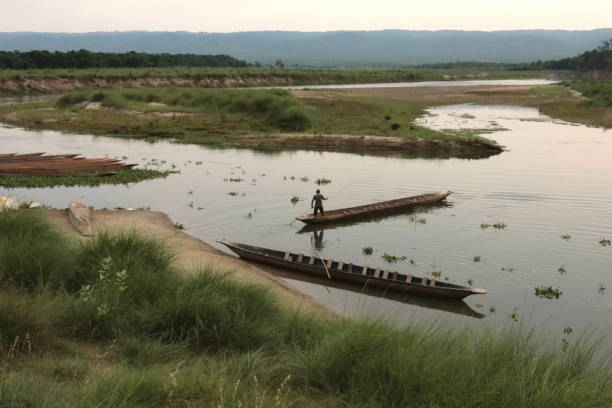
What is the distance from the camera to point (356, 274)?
1647 cm

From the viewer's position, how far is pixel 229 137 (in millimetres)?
49000

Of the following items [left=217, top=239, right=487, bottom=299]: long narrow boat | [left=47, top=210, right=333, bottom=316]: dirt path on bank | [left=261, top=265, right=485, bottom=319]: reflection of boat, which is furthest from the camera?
[left=217, top=239, right=487, bottom=299]: long narrow boat

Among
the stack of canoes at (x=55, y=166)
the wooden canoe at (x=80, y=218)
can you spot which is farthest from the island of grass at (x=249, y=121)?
the wooden canoe at (x=80, y=218)

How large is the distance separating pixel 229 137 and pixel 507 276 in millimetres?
34986

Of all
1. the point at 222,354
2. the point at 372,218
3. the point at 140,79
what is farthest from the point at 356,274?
the point at 140,79

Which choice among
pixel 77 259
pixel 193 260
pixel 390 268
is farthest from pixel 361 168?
pixel 77 259

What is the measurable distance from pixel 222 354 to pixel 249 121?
4879cm

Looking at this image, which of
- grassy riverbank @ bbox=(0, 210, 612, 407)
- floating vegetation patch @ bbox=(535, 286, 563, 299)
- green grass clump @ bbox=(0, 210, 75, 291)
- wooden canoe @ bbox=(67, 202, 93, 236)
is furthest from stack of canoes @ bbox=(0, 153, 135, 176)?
floating vegetation patch @ bbox=(535, 286, 563, 299)

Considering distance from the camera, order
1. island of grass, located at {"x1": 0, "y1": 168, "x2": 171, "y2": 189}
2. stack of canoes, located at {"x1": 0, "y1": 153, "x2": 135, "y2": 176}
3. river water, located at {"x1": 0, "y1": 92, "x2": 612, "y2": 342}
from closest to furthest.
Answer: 1. river water, located at {"x1": 0, "y1": 92, "x2": 612, "y2": 342}
2. island of grass, located at {"x1": 0, "y1": 168, "x2": 171, "y2": 189}
3. stack of canoes, located at {"x1": 0, "y1": 153, "x2": 135, "y2": 176}

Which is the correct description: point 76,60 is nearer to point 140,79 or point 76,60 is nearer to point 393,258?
point 140,79

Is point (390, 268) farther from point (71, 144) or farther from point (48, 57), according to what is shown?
point (48, 57)

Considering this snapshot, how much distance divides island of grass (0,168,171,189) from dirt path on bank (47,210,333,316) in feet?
26.2

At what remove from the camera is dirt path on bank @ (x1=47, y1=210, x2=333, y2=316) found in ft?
48.1

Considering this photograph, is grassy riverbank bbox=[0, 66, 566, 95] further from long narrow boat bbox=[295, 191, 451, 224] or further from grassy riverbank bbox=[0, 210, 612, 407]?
grassy riverbank bbox=[0, 210, 612, 407]
